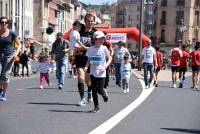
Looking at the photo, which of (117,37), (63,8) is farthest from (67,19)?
(117,37)

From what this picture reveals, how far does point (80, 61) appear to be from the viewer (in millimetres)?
13070

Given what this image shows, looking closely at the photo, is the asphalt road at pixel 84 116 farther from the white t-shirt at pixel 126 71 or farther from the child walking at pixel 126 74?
the white t-shirt at pixel 126 71

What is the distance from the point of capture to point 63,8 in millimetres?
109688

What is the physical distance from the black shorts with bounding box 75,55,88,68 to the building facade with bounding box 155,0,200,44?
4064 inches

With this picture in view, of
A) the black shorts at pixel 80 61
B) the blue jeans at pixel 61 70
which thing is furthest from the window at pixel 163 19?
the black shorts at pixel 80 61

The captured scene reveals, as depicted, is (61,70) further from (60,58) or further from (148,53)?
(148,53)

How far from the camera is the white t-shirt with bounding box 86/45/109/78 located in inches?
474

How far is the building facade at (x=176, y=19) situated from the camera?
11712 cm

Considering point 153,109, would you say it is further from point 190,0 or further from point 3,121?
point 190,0

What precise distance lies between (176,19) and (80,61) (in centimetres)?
10667

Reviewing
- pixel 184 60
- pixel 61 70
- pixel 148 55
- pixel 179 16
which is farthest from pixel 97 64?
pixel 179 16

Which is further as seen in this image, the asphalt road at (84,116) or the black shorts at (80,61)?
the black shorts at (80,61)

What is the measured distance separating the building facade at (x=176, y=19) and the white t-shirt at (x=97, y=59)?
10399 cm

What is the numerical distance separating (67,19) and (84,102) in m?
105
